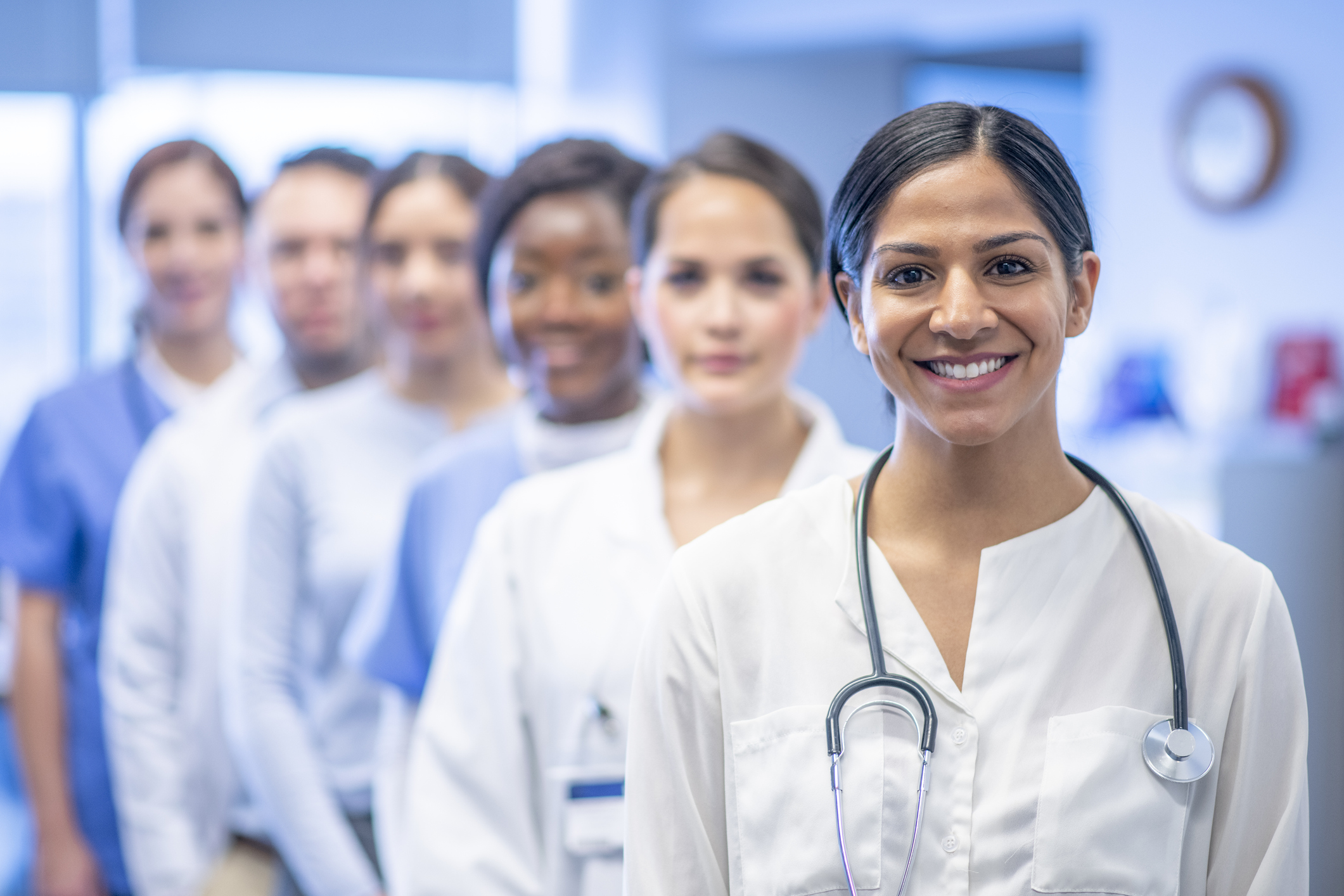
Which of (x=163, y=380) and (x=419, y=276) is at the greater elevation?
(x=419, y=276)

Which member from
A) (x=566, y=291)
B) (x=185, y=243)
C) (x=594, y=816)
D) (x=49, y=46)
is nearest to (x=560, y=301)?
(x=566, y=291)

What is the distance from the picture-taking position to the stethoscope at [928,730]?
104cm

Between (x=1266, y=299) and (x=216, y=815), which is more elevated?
(x=1266, y=299)

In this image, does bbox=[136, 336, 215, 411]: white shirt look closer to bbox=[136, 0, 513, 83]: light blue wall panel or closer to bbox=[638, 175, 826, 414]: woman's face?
bbox=[136, 0, 513, 83]: light blue wall panel

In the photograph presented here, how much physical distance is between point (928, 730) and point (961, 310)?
0.35 m

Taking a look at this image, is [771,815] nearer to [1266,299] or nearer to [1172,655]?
[1172,655]

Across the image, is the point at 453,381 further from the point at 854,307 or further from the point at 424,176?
the point at 854,307

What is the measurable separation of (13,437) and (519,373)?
1491mm

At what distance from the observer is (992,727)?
3.52 feet

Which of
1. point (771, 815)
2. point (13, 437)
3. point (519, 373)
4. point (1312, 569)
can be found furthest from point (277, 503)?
point (1312, 569)

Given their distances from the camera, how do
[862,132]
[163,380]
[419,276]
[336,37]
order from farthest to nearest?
1. [336,37]
2. [862,132]
3. [163,380]
4. [419,276]

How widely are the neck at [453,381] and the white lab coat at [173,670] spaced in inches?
14.2

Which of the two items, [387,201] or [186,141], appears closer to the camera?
[387,201]

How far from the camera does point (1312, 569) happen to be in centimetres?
331
